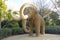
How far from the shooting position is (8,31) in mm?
11711

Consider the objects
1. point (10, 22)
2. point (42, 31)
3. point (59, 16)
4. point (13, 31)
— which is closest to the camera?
point (42, 31)

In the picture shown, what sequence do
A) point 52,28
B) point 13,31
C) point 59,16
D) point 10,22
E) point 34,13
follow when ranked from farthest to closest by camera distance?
point 59,16, point 10,22, point 52,28, point 13,31, point 34,13

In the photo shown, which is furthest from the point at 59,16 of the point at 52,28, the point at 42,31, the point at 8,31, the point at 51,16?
the point at 8,31

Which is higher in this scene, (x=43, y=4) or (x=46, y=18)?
(x=43, y=4)

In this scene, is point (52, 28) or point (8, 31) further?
point (52, 28)

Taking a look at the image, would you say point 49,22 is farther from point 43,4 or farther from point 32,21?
point 32,21

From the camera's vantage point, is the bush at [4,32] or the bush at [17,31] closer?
the bush at [4,32]

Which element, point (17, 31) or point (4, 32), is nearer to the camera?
point (4, 32)

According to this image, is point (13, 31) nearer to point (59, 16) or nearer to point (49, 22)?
point (49, 22)

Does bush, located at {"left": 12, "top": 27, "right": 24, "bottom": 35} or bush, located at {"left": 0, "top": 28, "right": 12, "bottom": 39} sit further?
bush, located at {"left": 12, "top": 27, "right": 24, "bottom": 35}

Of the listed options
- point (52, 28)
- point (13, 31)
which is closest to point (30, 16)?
point (13, 31)

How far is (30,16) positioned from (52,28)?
4.15 meters

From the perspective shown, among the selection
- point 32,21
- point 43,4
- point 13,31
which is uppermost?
point 43,4

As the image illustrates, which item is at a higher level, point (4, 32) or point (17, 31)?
point (4, 32)
